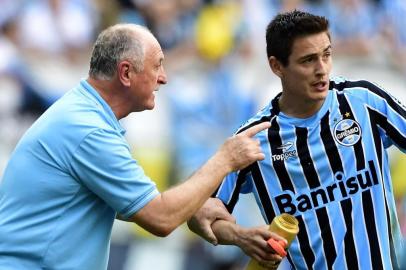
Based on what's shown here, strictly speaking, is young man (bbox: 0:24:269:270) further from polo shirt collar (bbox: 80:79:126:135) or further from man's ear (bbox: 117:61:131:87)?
man's ear (bbox: 117:61:131:87)

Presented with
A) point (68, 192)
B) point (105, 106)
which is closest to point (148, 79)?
point (105, 106)

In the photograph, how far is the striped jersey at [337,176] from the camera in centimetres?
502

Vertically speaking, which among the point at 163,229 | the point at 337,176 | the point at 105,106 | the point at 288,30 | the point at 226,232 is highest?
the point at 288,30

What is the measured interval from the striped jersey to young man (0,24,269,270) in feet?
1.96

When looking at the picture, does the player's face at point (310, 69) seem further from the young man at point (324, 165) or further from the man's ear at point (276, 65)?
the man's ear at point (276, 65)

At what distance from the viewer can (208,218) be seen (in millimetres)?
5117

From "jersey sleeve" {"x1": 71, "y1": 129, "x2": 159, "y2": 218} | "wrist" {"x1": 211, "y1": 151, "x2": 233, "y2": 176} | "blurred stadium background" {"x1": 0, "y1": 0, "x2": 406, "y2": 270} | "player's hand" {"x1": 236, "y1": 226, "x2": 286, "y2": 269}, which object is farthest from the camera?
"blurred stadium background" {"x1": 0, "y1": 0, "x2": 406, "y2": 270}

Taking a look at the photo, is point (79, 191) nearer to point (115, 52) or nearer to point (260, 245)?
point (115, 52)

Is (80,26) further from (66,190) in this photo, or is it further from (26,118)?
(66,190)

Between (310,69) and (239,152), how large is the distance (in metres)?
0.74

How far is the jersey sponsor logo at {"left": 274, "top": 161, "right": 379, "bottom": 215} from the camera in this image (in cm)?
504

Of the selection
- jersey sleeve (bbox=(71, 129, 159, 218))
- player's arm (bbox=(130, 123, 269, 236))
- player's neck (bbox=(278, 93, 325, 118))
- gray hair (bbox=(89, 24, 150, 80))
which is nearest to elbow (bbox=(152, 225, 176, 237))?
player's arm (bbox=(130, 123, 269, 236))

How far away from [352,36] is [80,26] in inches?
112

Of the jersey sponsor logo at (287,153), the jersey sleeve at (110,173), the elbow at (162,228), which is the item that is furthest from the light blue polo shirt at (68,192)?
the jersey sponsor logo at (287,153)
